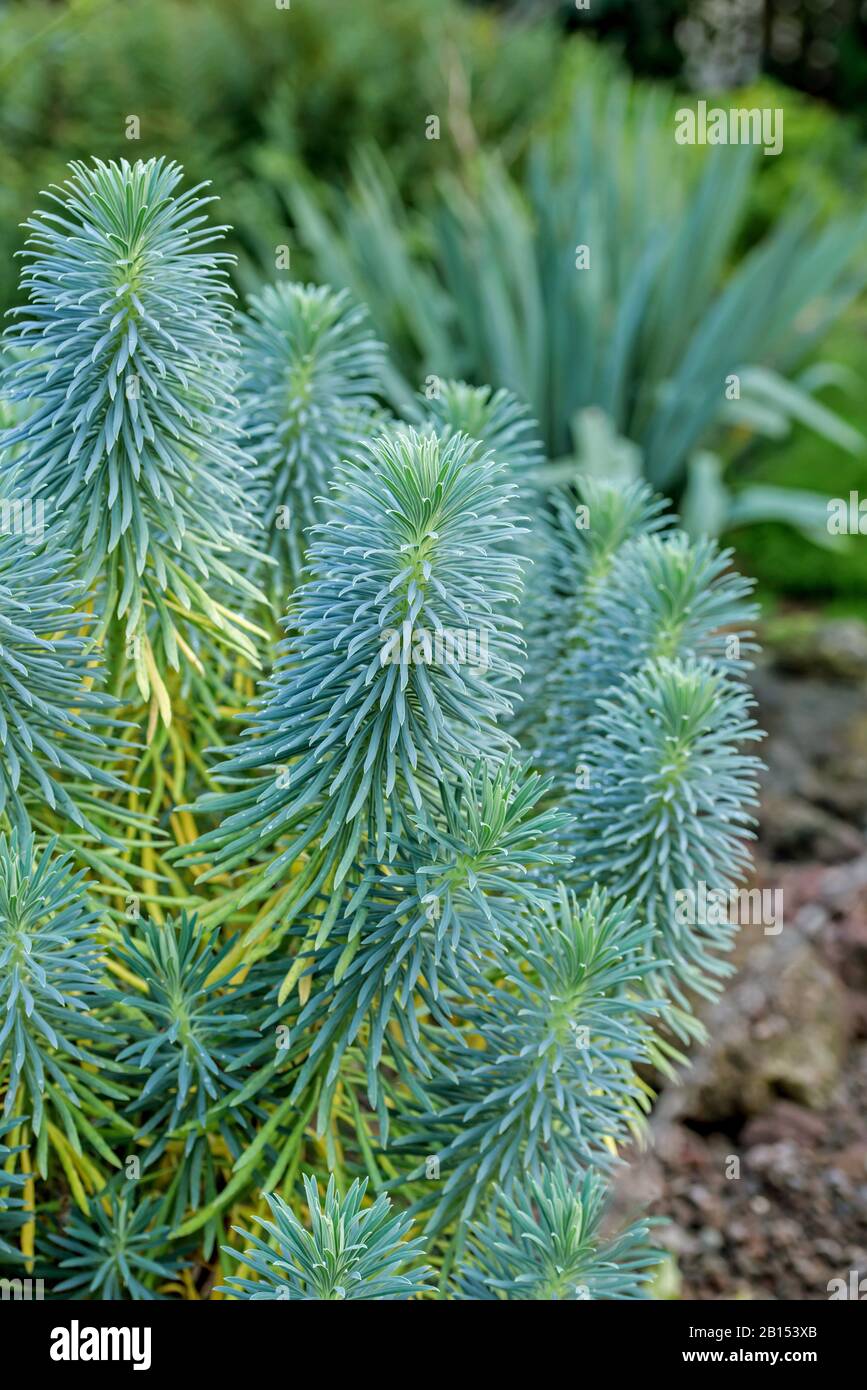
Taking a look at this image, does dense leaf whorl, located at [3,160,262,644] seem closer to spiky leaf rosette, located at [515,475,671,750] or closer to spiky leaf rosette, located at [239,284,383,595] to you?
spiky leaf rosette, located at [239,284,383,595]

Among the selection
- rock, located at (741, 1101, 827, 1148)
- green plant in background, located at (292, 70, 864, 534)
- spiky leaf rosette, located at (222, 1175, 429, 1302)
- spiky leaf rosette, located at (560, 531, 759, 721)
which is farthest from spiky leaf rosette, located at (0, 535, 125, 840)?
green plant in background, located at (292, 70, 864, 534)

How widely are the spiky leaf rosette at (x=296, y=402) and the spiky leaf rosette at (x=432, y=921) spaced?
1.20 feet

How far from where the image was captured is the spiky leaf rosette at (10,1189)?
2.79 ft

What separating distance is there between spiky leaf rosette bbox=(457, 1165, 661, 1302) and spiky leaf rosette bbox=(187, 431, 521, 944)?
0.24 metres

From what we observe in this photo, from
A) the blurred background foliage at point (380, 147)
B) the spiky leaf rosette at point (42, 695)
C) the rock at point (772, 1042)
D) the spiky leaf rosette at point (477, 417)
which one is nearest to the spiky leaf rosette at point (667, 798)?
the spiky leaf rosette at point (477, 417)

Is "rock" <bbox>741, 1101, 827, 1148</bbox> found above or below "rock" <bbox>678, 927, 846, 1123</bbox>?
below

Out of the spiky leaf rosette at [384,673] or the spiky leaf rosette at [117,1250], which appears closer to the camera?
the spiky leaf rosette at [384,673]

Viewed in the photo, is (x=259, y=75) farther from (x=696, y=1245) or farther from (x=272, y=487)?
(x=696, y=1245)

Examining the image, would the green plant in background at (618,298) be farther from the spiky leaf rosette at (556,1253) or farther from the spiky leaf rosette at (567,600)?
the spiky leaf rosette at (556,1253)

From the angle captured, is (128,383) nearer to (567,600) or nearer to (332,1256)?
(567,600)

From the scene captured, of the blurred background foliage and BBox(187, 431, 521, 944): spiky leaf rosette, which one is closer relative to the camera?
BBox(187, 431, 521, 944): spiky leaf rosette

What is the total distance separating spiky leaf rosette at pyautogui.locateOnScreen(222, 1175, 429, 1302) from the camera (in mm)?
767

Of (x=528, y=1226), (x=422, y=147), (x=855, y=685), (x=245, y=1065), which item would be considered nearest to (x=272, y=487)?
(x=245, y=1065)

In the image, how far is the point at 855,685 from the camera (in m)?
2.96
